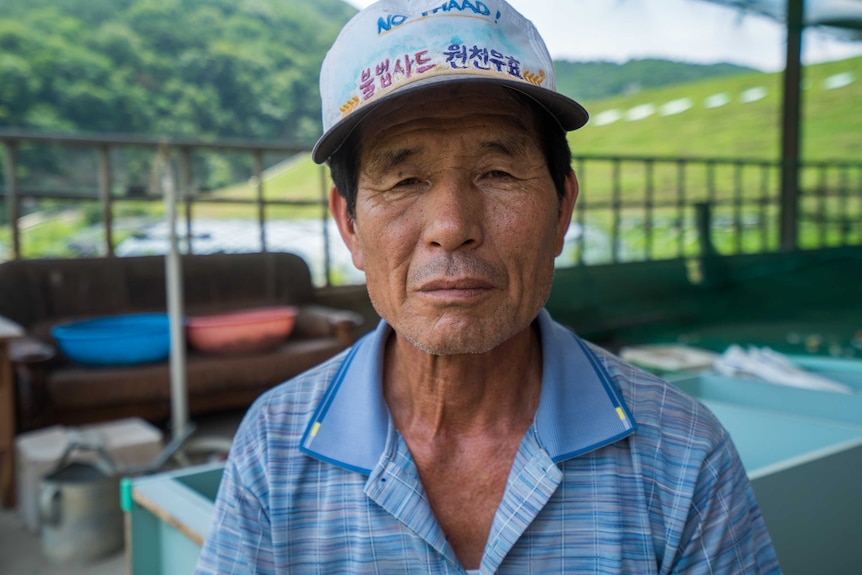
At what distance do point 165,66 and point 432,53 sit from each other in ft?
32.5

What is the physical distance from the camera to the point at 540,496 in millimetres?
838

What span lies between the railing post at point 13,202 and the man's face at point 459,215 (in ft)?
11.9

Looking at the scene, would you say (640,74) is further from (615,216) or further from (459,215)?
(459,215)

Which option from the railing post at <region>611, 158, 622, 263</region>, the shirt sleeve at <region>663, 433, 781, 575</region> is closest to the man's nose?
the shirt sleeve at <region>663, 433, 781, 575</region>

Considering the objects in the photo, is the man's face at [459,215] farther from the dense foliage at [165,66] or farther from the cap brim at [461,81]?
the dense foliage at [165,66]

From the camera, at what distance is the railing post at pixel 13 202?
3.78 metres

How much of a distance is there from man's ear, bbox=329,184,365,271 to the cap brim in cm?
6

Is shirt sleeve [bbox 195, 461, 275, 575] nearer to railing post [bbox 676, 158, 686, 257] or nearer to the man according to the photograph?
the man

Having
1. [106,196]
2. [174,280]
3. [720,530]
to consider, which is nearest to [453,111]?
[720,530]

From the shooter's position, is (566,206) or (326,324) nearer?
(566,206)

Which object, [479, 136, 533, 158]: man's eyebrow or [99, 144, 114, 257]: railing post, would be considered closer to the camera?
[479, 136, 533, 158]: man's eyebrow

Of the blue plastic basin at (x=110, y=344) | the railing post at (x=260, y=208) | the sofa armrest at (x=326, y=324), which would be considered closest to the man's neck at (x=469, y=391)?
the blue plastic basin at (x=110, y=344)

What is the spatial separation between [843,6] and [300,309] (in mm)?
3913

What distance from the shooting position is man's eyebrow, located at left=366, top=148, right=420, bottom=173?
2.76ft
